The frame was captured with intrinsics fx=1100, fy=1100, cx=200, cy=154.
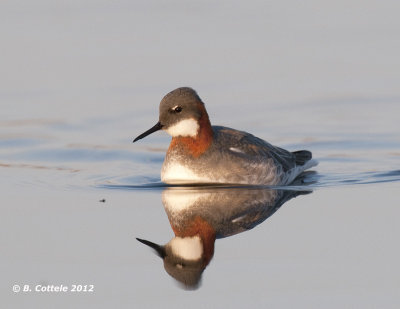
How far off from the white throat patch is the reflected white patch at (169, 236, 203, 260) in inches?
131

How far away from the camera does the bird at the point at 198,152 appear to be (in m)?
16.1

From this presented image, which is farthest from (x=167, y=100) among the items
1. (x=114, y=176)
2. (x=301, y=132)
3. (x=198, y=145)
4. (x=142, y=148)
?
(x=301, y=132)

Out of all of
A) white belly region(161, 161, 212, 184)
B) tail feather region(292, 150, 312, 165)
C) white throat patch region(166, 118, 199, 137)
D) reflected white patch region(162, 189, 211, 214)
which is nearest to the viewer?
reflected white patch region(162, 189, 211, 214)

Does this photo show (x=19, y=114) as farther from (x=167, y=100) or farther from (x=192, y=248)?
(x=192, y=248)

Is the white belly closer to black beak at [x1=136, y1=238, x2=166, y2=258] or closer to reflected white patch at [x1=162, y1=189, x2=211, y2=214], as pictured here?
reflected white patch at [x1=162, y1=189, x2=211, y2=214]

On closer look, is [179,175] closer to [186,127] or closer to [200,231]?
[186,127]

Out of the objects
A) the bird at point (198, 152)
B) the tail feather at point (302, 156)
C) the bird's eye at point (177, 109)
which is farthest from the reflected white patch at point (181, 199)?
the tail feather at point (302, 156)

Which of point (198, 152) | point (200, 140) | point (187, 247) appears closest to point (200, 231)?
point (187, 247)

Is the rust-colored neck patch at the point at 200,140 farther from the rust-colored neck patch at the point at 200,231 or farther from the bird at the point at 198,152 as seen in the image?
the rust-colored neck patch at the point at 200,231

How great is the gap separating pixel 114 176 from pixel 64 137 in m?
2.60

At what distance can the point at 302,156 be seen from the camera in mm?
18188

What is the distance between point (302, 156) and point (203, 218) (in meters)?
4.66

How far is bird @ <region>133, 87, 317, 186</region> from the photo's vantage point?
52.7 ft

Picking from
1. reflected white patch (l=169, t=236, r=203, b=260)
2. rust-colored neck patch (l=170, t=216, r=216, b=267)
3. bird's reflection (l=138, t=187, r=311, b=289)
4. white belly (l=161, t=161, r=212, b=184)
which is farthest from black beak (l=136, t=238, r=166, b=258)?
white belly (l=161, t=161, r=212, b=184)
